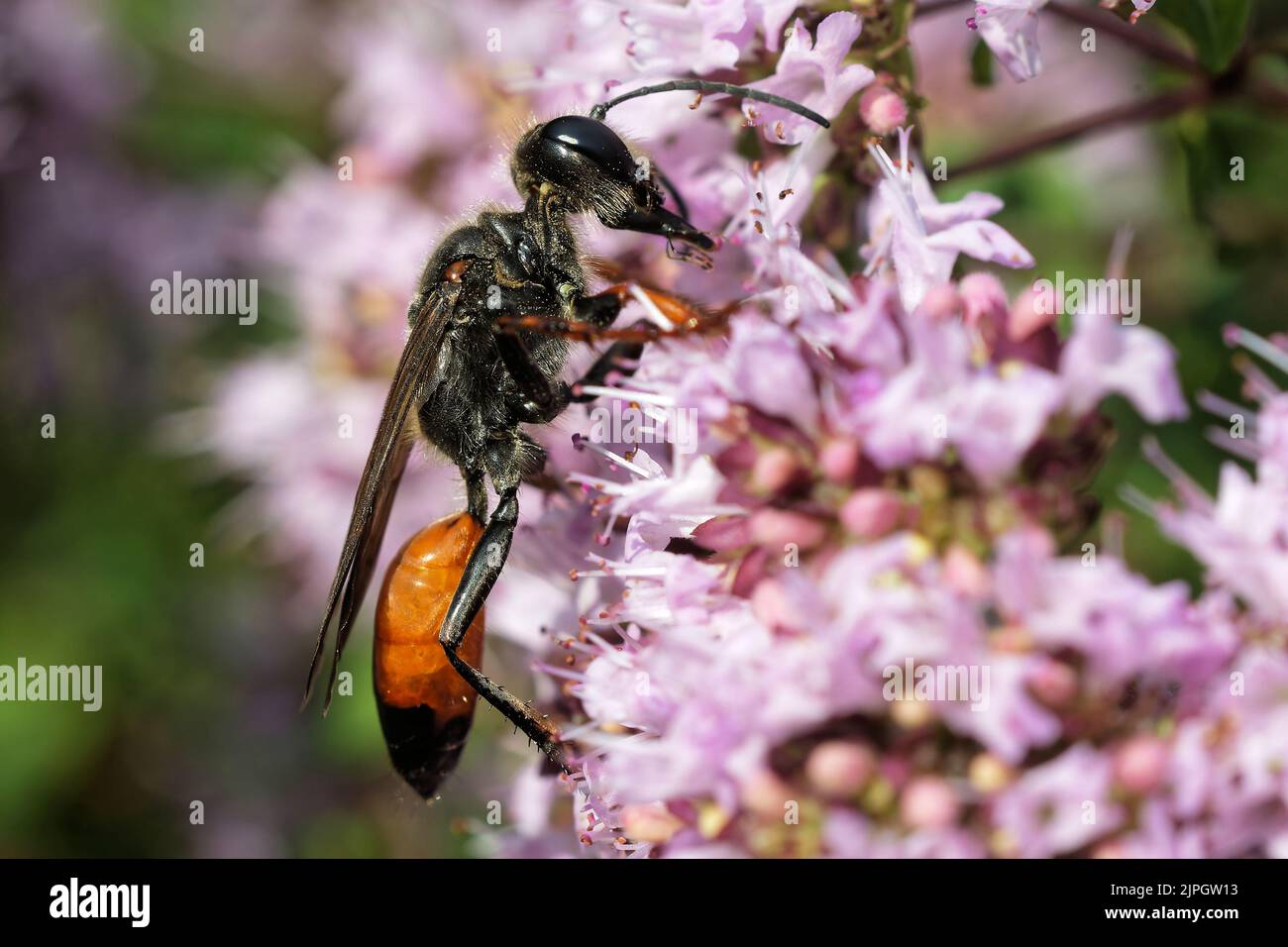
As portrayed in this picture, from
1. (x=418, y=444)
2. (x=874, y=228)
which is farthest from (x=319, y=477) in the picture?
(x=874, y=228)

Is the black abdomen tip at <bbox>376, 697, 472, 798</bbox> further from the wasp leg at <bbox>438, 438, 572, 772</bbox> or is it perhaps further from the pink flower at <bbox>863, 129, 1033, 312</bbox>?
the pink flower at <bbox>863, 129, 1033, 312</bbox>

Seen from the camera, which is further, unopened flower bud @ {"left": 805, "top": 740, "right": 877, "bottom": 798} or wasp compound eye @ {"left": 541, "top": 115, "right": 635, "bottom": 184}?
wasp compound eye @ {"left": 541, "top": 115, "right": 635, "bottom": 184}

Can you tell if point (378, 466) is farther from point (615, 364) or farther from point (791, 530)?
point (791, 530)

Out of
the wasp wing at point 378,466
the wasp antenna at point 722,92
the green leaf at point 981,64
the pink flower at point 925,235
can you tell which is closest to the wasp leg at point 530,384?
the wasp wing at point 378,466

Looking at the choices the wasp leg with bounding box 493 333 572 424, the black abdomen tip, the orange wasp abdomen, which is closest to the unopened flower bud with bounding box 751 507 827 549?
the wasp leg with bounding box 493 333 572 424

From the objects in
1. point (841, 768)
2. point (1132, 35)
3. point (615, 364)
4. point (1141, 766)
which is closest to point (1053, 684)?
point (1141, 766)

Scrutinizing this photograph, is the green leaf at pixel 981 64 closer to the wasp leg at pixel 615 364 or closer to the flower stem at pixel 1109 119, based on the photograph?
the flower stem at pixel 1109 119
